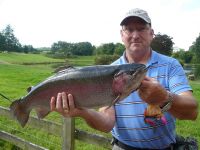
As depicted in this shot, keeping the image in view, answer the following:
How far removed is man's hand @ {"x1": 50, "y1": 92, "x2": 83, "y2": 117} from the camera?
11.2 ft

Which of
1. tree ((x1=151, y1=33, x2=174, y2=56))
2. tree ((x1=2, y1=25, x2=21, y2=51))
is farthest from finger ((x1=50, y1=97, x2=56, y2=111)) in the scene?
tree ((x1=2, y1=25, x2=21, y2=51))

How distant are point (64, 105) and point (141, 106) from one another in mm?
818

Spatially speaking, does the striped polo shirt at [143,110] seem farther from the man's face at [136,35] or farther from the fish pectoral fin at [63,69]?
the fish pectoral fin at [63,69]

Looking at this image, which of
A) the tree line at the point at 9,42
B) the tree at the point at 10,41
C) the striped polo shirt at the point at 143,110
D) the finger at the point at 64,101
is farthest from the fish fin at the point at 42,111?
the tree at the point at 10,41

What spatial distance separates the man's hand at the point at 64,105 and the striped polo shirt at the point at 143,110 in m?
0.55

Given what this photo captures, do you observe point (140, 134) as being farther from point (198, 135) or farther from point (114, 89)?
point (198, 135)

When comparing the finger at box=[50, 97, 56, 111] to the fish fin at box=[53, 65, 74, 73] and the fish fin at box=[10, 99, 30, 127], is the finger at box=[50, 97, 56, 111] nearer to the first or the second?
the fish fin at box=[53, 65, 74, 73]

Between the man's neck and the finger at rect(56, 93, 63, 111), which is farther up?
the man's neck

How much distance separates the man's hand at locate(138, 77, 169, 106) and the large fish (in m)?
0.06

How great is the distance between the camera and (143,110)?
3836 millimetres

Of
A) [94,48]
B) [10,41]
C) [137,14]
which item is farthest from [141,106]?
[10,41]

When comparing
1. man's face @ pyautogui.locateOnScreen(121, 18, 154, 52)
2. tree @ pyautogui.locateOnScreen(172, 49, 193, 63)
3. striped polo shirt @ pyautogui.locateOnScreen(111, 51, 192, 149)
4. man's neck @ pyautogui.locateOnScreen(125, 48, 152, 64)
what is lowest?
tree @ pyautogui.locateOnScreen(172, 49, 193, 63)

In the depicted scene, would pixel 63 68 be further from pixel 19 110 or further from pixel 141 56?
pixel 141 56

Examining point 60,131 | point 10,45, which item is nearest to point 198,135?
point 60,131
